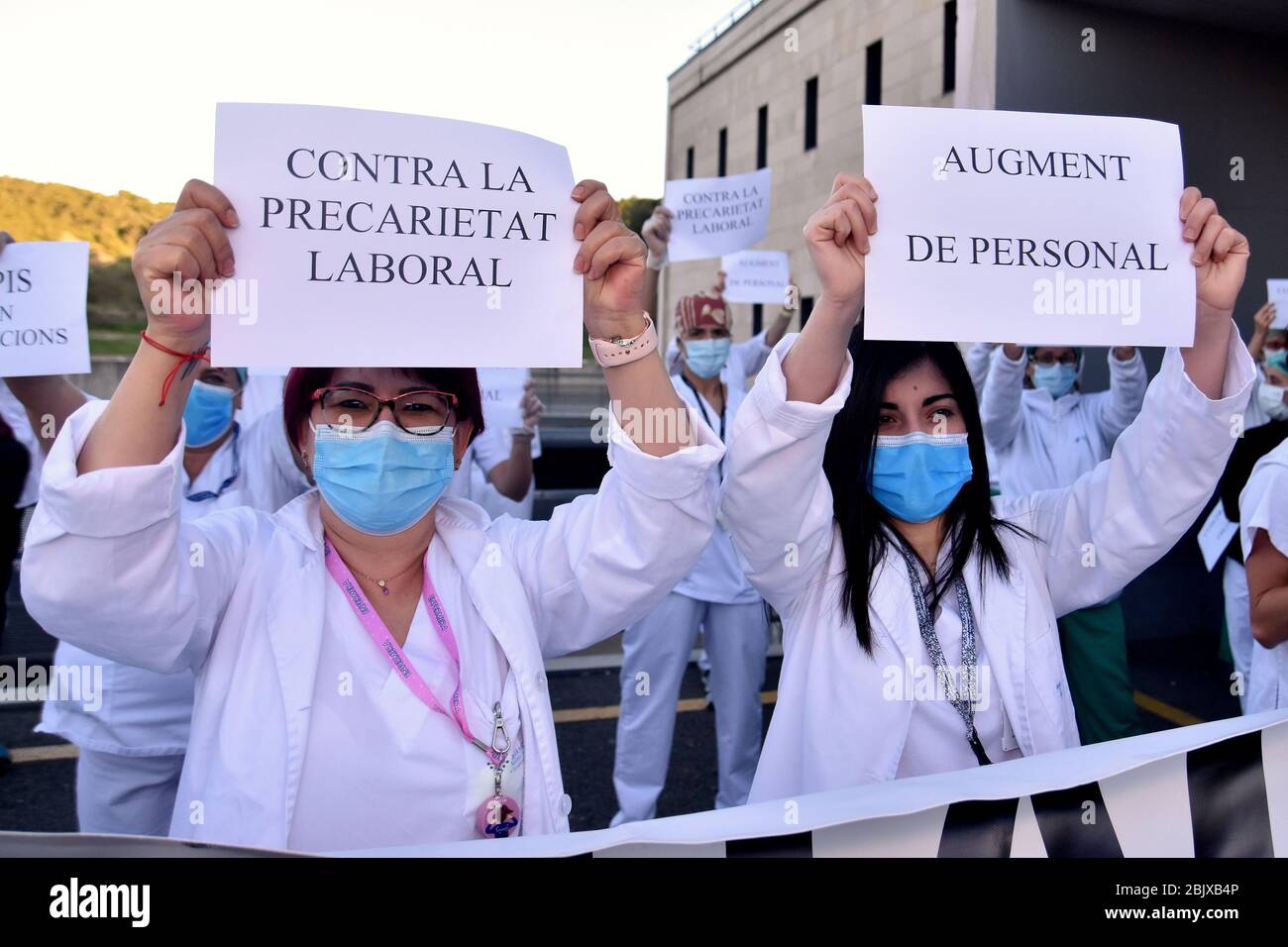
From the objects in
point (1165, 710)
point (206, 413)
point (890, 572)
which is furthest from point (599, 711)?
point (890, 572)

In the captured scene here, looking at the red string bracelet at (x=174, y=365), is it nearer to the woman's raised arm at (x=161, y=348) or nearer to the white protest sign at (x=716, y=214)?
the woman's raised arm at (x=161, y=348)

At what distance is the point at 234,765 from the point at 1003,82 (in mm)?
5278

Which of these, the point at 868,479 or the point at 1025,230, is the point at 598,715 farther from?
the point at 1025,230

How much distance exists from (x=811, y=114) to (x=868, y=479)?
19.8 metres

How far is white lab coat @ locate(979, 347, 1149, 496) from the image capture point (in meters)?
4.73

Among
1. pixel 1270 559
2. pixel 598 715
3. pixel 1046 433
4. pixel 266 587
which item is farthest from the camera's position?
pixel 598 715

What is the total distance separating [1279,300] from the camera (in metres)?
5.22

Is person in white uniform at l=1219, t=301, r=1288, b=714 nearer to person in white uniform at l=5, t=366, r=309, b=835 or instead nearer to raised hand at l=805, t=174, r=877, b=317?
raised hand at l=805, t=174, r=877, b=317

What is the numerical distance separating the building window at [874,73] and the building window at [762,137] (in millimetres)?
5254

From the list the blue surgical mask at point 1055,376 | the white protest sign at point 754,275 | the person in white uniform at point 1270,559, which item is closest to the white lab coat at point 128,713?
the person in white uniform at point 1270,559

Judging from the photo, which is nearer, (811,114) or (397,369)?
(397,369)

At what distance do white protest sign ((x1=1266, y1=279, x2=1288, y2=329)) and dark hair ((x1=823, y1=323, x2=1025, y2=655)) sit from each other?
4003mm
